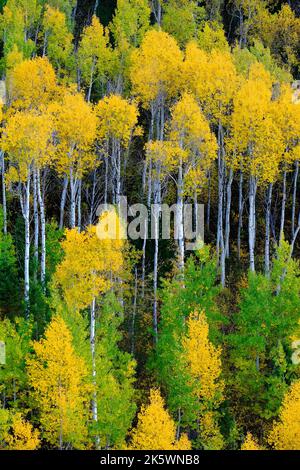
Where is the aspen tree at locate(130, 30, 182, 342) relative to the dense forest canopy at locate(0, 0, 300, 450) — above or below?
above

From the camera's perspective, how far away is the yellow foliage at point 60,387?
28389 mm

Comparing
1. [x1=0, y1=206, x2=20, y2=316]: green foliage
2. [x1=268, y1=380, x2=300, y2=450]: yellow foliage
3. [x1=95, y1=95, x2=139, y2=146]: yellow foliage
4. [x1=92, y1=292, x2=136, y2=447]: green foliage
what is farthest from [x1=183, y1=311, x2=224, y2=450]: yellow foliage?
[x1=95, y1=95, x2=139, y2=146]: yellow foliage

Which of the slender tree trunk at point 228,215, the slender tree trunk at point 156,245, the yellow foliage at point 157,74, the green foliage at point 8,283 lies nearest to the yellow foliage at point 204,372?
the slender tree trunk at point 156,245

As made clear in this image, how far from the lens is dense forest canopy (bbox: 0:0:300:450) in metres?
29.4

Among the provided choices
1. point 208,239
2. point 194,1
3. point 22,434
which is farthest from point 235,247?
point 194,1

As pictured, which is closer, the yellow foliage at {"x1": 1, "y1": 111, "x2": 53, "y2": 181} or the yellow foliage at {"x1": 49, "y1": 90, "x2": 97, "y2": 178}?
the yellow foliage at {"x1": 1, "y1": 111, "x2": 53, "y2": 181}

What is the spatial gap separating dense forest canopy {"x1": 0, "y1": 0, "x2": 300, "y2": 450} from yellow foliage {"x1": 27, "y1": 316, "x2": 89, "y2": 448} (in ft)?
0.28

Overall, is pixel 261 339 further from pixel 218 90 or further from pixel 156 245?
pixel 218 90

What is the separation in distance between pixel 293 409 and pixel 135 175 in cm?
2144

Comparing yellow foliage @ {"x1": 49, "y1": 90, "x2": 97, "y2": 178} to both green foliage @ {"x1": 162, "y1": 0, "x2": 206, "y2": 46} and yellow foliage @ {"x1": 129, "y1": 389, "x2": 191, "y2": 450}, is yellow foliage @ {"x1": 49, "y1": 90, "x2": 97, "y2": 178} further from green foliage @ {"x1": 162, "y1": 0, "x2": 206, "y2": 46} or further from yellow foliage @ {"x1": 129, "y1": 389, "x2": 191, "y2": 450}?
green foliage @ {"x1": 162, "y1": 0, "x2": 206, "y2": 46}

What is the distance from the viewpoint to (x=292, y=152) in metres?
37.6

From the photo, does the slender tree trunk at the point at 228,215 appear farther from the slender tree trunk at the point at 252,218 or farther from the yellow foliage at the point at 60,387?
the yellow foliage at the point at 60,387

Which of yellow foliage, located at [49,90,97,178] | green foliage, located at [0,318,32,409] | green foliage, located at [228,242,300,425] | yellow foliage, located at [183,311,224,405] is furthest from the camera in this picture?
yellow foliage, located at [49,90,97,178]
